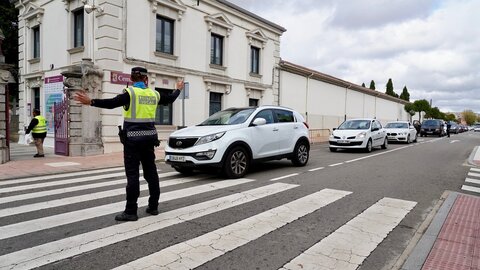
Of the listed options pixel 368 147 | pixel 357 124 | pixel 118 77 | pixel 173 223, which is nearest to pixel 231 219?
pixel 173 223

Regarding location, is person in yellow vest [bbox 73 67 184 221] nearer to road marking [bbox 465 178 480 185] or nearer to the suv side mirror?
the suv side mirror

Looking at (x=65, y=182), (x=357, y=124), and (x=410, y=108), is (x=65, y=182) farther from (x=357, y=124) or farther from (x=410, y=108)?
(x=410, y=108)

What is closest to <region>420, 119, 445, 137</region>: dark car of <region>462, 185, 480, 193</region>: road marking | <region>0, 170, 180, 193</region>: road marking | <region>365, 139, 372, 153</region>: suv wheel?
<region>365, 139, 372, 153</region>: suv wheel

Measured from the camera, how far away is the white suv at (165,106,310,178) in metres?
8.01

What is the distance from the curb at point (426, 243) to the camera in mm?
3636

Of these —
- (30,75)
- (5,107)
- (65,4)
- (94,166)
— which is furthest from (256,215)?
(30,75)

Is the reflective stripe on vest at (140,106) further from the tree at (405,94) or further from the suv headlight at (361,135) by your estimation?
the tree at (405,94)

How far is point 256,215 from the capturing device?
17.4 feet

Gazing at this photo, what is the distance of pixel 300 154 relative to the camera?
34.9ft

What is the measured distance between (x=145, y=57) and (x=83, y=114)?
373cm

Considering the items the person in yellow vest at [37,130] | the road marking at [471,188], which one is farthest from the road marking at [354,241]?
the person in yellow vest at [37,130]

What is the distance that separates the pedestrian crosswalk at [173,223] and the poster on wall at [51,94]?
961 centimetres

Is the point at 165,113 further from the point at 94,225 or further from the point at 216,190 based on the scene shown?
the point at 94,225

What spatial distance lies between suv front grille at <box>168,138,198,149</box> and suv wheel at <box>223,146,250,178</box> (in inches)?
34.3
